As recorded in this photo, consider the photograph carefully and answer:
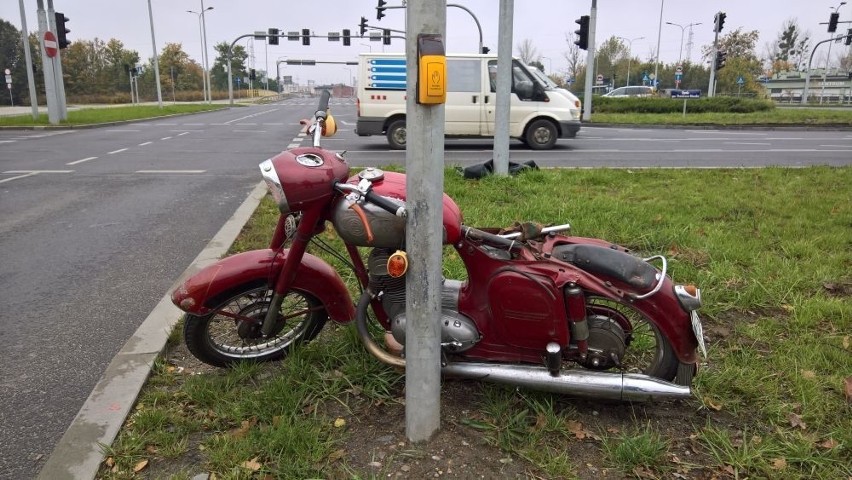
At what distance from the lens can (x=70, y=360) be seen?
3445 millimetres

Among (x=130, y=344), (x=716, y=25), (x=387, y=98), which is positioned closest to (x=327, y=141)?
(x=387, y=98)

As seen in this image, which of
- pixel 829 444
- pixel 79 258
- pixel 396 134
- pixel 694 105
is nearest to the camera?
pixel 829 444

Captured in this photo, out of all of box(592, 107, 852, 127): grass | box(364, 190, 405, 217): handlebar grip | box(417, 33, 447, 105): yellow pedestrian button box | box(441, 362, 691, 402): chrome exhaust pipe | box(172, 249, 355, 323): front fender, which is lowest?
box(441, 362, 691, 402): chrome exhaust pipe

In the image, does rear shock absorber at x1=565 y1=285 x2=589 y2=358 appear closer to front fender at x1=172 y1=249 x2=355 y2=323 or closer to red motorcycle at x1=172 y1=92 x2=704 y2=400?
red motorcycle at x1=172 y1=92 x2=704 y2=400

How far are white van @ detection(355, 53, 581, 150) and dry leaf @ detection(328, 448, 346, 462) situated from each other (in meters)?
11.7

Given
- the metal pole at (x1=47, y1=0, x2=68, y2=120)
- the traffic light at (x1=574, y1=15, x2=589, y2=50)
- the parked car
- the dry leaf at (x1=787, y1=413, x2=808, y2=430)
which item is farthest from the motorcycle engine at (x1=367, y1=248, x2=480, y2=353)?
the parked car

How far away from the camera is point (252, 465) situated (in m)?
2.43

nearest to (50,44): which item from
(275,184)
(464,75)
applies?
(464,75)

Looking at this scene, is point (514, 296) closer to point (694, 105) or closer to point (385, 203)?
point (385, 203)

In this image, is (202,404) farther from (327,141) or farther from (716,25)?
(716,25)

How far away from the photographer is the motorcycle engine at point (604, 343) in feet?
8.84

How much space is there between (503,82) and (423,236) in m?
6.61

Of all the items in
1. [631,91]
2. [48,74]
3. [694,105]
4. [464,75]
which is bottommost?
[694,105]

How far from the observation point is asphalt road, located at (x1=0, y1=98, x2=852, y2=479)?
3223mm
